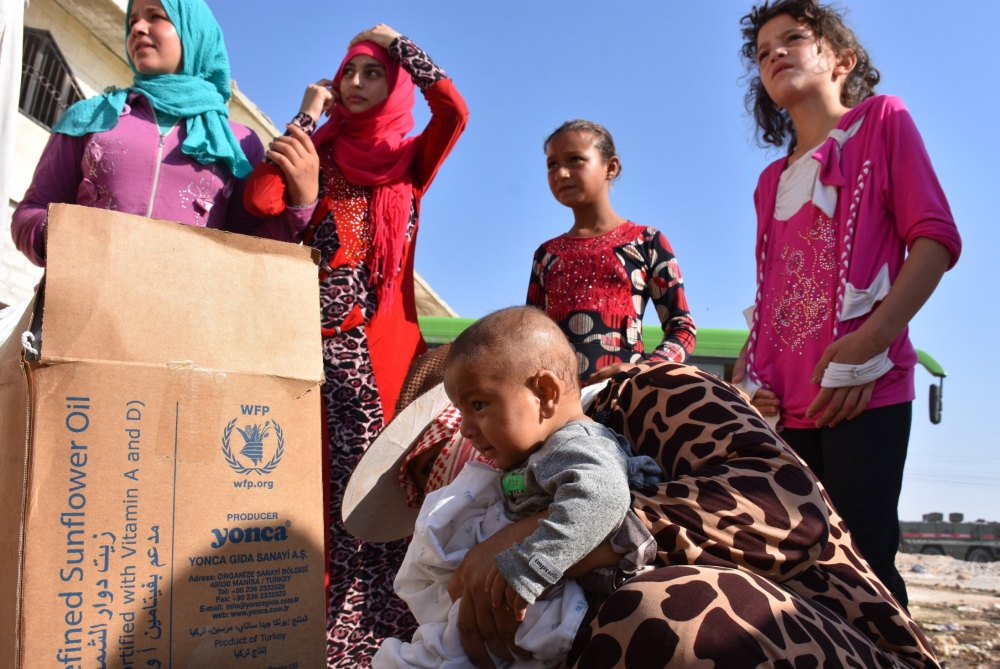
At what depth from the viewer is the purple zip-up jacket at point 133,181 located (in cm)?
242

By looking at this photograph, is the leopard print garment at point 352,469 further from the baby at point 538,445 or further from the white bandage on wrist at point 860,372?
the white bandage on wrist at point 860,372

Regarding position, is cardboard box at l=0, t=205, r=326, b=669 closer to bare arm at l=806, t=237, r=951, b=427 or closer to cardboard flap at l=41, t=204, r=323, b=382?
cardboard flap at l=41, t=204, r=323, b=382

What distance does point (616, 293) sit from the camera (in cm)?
295

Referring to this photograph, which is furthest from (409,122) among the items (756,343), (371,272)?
(756,343)

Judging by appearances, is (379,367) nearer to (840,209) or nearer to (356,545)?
(356,545)

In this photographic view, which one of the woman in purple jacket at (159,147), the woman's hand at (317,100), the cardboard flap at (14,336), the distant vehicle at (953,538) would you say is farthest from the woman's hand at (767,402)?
the distant vehicle at (953,538)

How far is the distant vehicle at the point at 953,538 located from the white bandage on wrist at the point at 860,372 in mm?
14789

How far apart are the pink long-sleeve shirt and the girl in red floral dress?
1.47 ft

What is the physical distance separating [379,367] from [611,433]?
1.47m

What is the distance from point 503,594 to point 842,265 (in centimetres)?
158

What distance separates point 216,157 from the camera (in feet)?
8.50

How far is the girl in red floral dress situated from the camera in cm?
292

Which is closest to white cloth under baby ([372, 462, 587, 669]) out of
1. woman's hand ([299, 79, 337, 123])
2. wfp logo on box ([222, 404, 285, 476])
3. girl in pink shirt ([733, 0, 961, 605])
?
wfp logo on box ([222, 404, 285, 476])

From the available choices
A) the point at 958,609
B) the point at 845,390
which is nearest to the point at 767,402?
the point at 845,390
